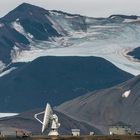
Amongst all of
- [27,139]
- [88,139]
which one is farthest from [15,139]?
[88,139]

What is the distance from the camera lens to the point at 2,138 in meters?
83.0

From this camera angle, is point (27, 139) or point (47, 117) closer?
point (27, 139)

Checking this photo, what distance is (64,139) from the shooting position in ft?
270

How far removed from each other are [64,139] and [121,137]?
5.59 meters

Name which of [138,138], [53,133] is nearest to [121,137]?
[138,138]

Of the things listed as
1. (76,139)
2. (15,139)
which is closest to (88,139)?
(76,139)

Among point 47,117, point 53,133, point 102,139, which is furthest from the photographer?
point 47,117

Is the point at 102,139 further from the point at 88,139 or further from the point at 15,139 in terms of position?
the point at 15,139

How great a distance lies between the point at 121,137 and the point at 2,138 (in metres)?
11.1

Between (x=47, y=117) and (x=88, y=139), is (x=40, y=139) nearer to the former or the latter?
(x=88, y=139)

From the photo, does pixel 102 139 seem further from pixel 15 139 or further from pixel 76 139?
pixel 15 139

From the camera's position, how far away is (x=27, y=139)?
83.8 m

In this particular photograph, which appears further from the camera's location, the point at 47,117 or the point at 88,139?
the point at 47,117

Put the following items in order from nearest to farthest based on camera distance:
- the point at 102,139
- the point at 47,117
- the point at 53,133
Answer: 1. the point at 102,139
2. the point at 53,133
3. the point at 47,117
